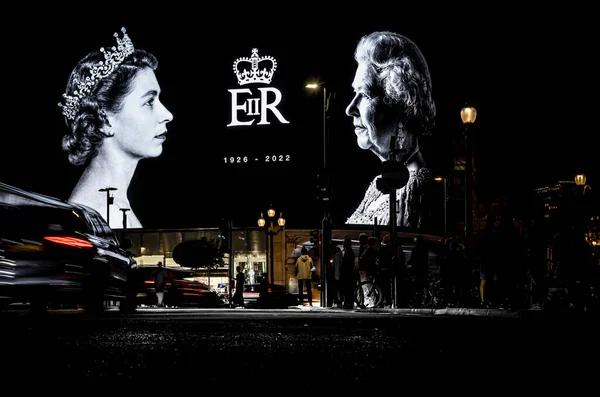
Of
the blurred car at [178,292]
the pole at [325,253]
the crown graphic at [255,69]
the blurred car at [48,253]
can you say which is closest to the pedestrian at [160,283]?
the blurred car at [178,292]

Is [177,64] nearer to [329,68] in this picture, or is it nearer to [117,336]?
[329,68]

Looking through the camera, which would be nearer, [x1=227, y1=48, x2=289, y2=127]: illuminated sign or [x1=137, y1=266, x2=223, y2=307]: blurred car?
[x1=137, y1=266, x2=223, y2=307]: blurred car

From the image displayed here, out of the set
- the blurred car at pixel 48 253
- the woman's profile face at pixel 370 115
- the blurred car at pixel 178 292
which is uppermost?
the woman's profile face at pixel 370 115

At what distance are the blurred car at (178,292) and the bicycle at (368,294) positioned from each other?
381 inches

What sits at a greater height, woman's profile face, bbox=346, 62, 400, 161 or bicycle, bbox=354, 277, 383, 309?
woman's profile face, bbox=346, 62, 400, 161

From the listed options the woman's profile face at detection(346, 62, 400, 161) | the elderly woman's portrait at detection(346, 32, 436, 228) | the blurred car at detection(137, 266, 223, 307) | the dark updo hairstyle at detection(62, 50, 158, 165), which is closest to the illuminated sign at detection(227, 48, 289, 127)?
the woman's profile face at detection(346, 62, 400, 161)

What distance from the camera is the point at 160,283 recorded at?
2825 cm

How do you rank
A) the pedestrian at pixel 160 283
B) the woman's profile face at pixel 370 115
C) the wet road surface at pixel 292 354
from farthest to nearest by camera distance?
the woman's profile face at pixel 370 115, the pedestrian at pixel 160 283, the wet road surface at pixel 292 354

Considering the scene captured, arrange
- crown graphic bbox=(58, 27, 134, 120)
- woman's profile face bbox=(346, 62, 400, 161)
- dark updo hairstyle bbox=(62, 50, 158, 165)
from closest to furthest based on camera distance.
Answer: woman's profile face bbox=(346, 62, 400, 161)
dark updo hairstyle bbox=(62, 50, 158, 165)
crown graphic bbox=(58, 27, 134, 120)

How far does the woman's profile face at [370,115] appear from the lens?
5294cm

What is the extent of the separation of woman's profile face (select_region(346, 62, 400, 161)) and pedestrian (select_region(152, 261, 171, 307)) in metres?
26.2

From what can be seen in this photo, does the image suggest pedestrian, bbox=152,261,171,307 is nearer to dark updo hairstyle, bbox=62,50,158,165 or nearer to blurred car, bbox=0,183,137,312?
blurred car, bbox=0,183,137,312

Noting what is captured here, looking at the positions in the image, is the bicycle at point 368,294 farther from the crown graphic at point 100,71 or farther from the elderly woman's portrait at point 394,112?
the crown graphic at point 100,71

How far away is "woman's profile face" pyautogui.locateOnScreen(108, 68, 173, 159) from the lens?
184ft
